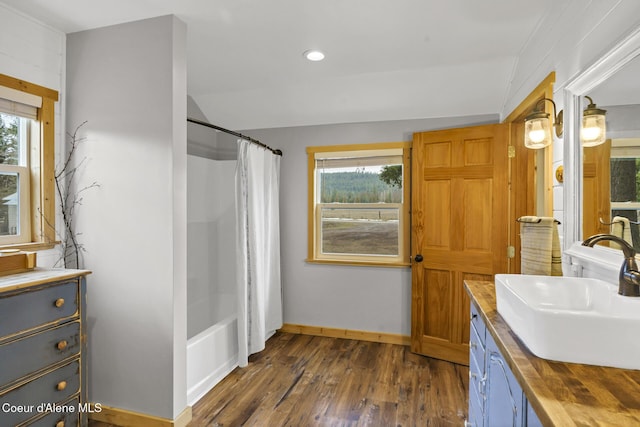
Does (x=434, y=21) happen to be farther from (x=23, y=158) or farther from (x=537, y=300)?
(x=23, y=158)

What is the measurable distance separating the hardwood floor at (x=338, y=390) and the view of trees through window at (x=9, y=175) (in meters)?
1.63

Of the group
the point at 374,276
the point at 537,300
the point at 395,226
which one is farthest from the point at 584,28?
the point at 374,276

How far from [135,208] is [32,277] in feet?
1.96

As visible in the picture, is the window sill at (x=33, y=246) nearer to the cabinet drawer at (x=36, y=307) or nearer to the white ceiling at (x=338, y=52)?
the cabinet drawer at (x=36, y=307)

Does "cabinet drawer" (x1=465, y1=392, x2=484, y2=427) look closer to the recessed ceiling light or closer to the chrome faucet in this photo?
the chrome faucet

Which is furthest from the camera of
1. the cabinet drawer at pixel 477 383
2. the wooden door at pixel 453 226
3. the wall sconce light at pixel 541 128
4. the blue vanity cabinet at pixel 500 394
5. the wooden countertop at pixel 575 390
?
the wooden door at pixel 453 226

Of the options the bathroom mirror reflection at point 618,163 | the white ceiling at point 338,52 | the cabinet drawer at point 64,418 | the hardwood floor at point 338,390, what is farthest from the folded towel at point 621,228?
the cabinet drawer at point 64,418

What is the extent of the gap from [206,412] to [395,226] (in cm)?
233

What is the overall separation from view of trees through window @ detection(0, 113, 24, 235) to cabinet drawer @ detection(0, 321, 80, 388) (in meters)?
0.74

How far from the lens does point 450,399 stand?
2404mm

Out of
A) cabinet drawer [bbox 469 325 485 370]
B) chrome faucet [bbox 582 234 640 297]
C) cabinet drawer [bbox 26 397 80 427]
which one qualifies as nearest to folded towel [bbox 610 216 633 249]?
chrome faucet [bbox 582 234 640 297]

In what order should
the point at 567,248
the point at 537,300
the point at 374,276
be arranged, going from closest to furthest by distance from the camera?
1. the point at 537,300
2. the point at 567,248
3. the point at 374,276

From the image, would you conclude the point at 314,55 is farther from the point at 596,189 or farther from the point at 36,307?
the point at 36,307

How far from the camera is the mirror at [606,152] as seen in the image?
1.23 m
